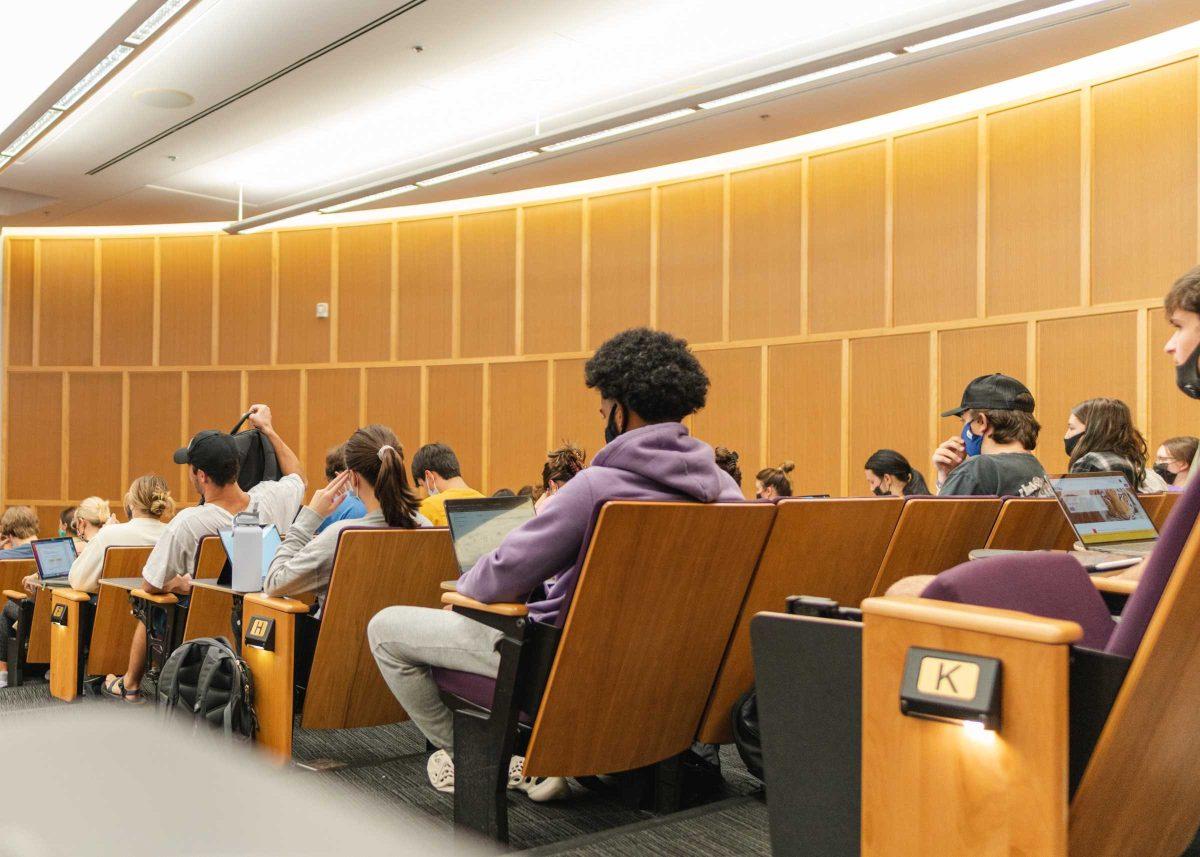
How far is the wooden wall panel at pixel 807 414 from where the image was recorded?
7.50 metres

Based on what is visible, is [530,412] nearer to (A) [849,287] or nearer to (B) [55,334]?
(A) [849,287]

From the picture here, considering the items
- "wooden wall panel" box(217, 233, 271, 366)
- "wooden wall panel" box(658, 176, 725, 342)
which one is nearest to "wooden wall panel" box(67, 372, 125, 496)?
"wooden wall panel" box(217, 233, 271, 366)

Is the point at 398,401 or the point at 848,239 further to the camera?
the point at 398,401

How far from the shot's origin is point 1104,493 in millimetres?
2680

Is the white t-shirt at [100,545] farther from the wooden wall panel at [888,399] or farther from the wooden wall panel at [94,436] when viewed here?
the wooden wall panel at [94,436]

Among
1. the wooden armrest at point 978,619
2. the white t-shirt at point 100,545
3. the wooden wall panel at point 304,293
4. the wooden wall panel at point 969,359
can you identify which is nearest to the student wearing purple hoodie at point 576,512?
the wooden armrest at point 978,619

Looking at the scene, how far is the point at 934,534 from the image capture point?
2691 millimetres

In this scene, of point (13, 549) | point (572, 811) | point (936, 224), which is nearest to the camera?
point (572, 811)

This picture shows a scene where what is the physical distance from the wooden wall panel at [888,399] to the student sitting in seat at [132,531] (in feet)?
15.3

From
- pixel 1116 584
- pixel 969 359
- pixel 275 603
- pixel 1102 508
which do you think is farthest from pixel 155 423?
pixel 1116 584

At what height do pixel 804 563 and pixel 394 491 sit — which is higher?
pixel 394 491

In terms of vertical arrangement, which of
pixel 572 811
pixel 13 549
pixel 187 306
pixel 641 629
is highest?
pixel 187 306

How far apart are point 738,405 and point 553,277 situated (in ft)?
7.10

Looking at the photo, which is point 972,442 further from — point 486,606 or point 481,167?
point 481,167
